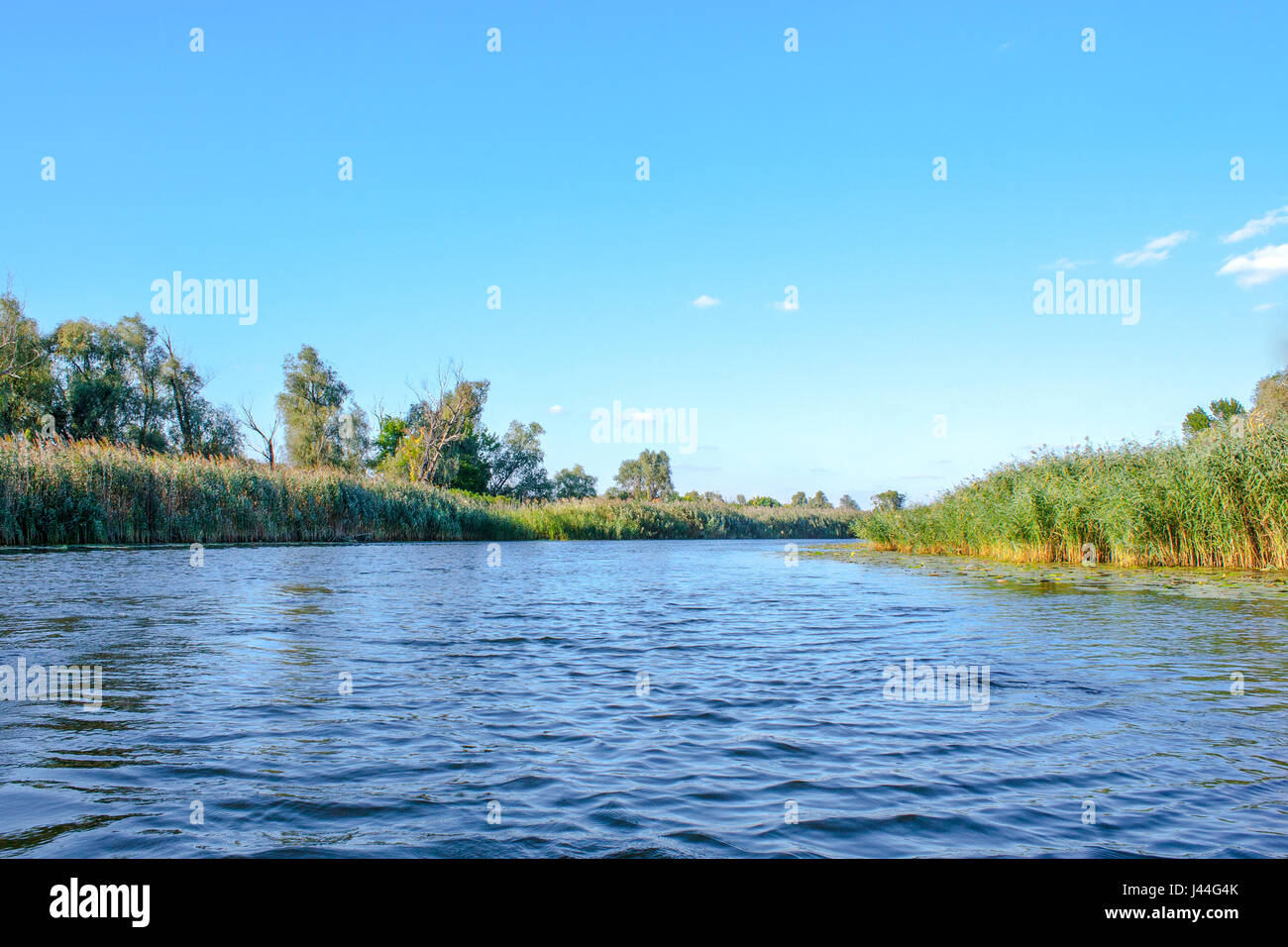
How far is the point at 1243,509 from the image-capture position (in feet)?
50.3

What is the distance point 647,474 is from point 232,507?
78.0 meters

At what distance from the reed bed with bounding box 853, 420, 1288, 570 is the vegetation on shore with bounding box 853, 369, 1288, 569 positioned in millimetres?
21

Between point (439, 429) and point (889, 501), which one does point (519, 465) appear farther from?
point (889, 501)

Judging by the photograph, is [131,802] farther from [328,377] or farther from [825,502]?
[825,502]

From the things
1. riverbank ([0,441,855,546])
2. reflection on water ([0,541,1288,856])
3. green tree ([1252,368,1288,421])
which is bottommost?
reflection on water ([0,541,1288,856])

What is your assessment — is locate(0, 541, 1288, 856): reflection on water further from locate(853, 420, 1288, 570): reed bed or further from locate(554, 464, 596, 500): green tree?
locate(554, 464, 596, 500): green tree

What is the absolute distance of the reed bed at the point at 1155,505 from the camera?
1502cm

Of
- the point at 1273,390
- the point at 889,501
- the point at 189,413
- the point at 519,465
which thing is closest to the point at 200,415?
the point at 189,413

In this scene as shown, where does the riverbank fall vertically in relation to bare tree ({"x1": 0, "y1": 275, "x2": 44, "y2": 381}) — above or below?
below

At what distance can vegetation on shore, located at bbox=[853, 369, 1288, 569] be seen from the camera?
1505 centimetres

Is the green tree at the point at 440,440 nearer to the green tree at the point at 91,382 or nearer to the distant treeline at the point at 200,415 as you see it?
the distant treeline at the point at 200,415

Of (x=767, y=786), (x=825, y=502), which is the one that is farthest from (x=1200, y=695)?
(x=825, y=502)

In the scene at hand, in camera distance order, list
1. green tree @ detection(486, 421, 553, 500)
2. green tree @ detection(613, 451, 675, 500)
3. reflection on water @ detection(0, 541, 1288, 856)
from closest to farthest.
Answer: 1. reflection on water @ detection(0, 541, 1288, 856)
2. green tree @ detection(486, 421, 553, 500)
3. green tree @ detection(613, 451, 675, 500)

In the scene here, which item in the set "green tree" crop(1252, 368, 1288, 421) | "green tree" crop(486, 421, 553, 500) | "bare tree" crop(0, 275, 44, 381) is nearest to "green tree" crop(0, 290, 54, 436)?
"bare tree" crop(0, 275, 44, 381)
